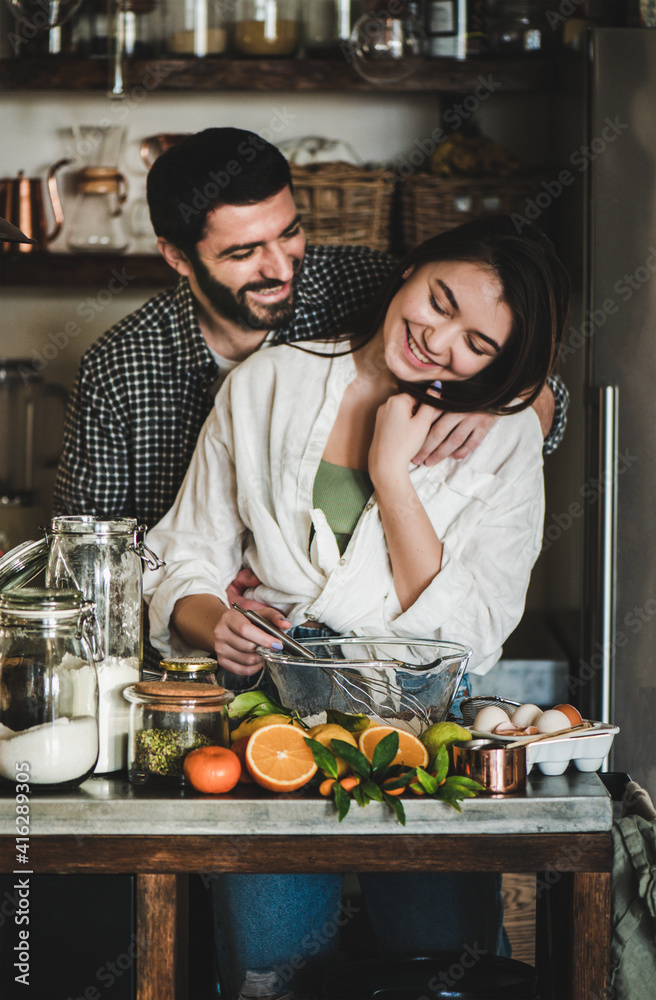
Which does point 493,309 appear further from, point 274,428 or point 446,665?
point 446,665

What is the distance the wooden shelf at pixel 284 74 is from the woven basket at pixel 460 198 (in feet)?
0.91

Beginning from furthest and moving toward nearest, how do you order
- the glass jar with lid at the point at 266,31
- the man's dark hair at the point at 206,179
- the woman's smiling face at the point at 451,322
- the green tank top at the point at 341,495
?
1. the glass jar with lid at the point at 266,31
2. the man's dark hair at the point at 206,179
3. the green tank top at the point at 341,495
4. the woman's smiling face at the point at 451,322

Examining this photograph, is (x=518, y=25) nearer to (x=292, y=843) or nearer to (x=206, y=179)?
(x=206, y=179)

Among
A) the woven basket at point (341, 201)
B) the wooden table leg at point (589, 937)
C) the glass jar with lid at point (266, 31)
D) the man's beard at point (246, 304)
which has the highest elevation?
the glass jar with lid at point (266, 31)

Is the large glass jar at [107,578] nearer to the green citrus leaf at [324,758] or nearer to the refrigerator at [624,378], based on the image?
the green citrus leaf at [324,758]

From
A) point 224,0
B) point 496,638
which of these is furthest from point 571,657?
point 224,0

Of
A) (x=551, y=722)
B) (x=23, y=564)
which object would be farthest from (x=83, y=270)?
(x=551, y=722)

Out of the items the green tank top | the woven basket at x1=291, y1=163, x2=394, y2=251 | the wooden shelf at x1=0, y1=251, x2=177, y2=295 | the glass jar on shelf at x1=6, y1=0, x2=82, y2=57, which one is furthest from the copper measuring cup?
the glass jar on shelf at x1=6, y1=0, x2=82, y2=57

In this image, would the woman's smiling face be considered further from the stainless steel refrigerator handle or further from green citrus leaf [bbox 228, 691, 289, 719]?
the stainless steel refrigerator handle

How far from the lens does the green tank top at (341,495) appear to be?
1.51 metres

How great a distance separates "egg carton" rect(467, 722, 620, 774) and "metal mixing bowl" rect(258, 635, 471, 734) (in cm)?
7

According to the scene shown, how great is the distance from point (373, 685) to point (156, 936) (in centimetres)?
31

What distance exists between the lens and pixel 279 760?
0.94 m

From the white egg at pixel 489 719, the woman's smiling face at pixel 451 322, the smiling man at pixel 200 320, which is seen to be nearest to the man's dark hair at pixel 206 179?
the smiling man at pixel 200 320
